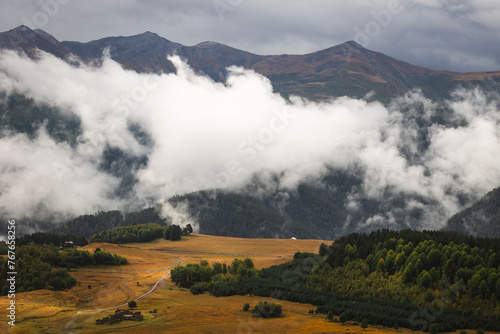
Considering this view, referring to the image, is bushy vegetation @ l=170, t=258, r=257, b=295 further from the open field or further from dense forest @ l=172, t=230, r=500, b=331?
the open field

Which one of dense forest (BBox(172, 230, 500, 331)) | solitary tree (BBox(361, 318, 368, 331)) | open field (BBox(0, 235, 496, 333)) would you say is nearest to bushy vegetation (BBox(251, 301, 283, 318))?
open field (BBox(0, 235, 496, 333))

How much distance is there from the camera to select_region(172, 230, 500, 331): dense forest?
71.8m

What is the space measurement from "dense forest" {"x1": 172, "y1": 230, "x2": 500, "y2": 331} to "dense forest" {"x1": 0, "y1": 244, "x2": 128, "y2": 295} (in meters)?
27.0

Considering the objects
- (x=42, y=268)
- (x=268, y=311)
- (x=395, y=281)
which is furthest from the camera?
(x=42, y=268)

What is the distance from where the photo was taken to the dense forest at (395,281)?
71750mm

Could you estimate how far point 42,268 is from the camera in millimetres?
100188

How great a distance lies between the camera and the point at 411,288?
3241 inches

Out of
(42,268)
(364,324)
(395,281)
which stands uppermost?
(42,268)

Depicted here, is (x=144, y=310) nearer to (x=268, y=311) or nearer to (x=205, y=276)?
(x=268, y=311)

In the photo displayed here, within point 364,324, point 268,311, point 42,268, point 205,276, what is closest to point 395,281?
point 364,324

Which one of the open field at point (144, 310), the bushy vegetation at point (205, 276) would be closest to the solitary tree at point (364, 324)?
the open field at point (144, 310)

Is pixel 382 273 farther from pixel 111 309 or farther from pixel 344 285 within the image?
pixel 111 309

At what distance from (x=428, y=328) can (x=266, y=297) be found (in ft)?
119

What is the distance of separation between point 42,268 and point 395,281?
7593 centimetres
